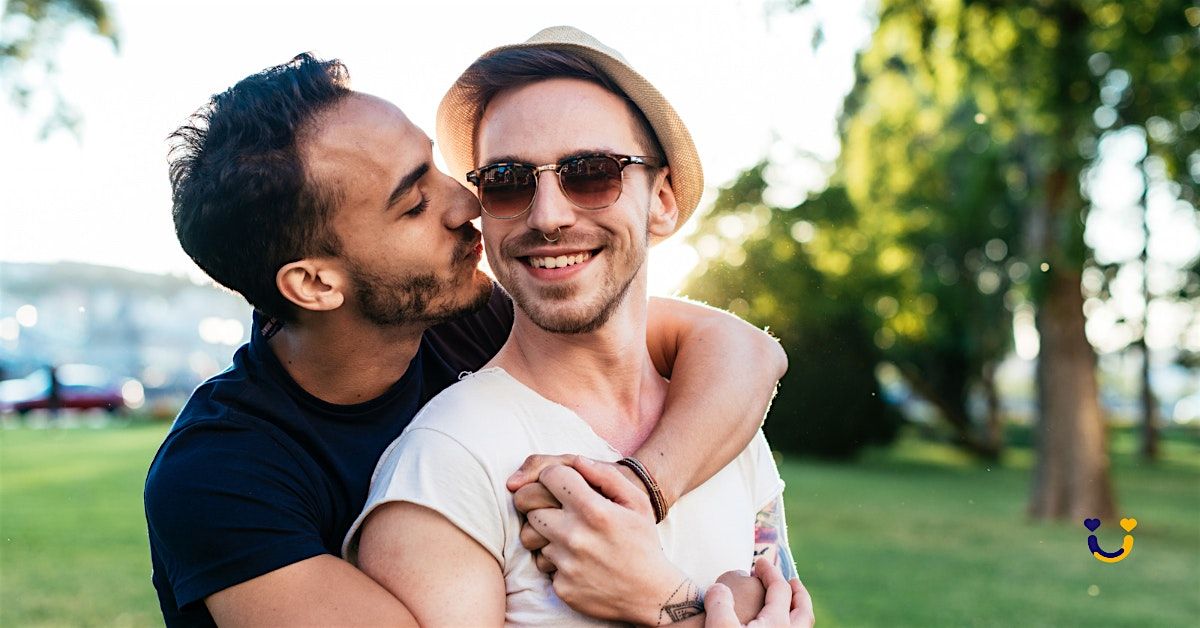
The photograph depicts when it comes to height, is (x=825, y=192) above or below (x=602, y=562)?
below

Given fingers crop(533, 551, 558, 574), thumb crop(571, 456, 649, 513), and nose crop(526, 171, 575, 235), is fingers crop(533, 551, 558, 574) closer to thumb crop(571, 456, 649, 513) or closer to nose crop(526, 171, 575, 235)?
thumb crop(571, 456, 649, 513)

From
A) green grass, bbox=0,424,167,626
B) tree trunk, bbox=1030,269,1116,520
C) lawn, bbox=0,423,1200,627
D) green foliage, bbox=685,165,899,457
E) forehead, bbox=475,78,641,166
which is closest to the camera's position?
forehead, bbox=475,78,641,166

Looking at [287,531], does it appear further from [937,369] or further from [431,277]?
[937,369]

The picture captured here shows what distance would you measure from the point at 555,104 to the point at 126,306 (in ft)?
156

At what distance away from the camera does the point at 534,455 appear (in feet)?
7.13

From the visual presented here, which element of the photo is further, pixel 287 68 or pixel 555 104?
pixel 287 68

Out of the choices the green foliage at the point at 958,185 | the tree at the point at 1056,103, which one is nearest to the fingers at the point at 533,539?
the green foliage at the point at 958,185

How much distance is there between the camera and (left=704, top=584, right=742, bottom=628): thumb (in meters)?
2.07

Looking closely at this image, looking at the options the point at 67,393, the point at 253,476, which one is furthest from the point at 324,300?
the point at 67,393

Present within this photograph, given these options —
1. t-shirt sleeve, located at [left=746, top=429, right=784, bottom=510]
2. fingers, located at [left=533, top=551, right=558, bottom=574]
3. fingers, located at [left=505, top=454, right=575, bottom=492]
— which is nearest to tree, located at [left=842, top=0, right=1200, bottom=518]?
t-shirt sleeve, located at [left=746, top=429, right=784, bottom=510]

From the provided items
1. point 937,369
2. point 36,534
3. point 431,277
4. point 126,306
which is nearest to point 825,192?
point 937,369

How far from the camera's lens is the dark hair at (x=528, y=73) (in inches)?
98.1

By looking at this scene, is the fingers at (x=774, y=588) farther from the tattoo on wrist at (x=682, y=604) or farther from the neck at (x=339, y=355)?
the neck at (x=339, y=355)

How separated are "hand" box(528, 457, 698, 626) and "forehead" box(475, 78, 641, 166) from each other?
2.44ft
